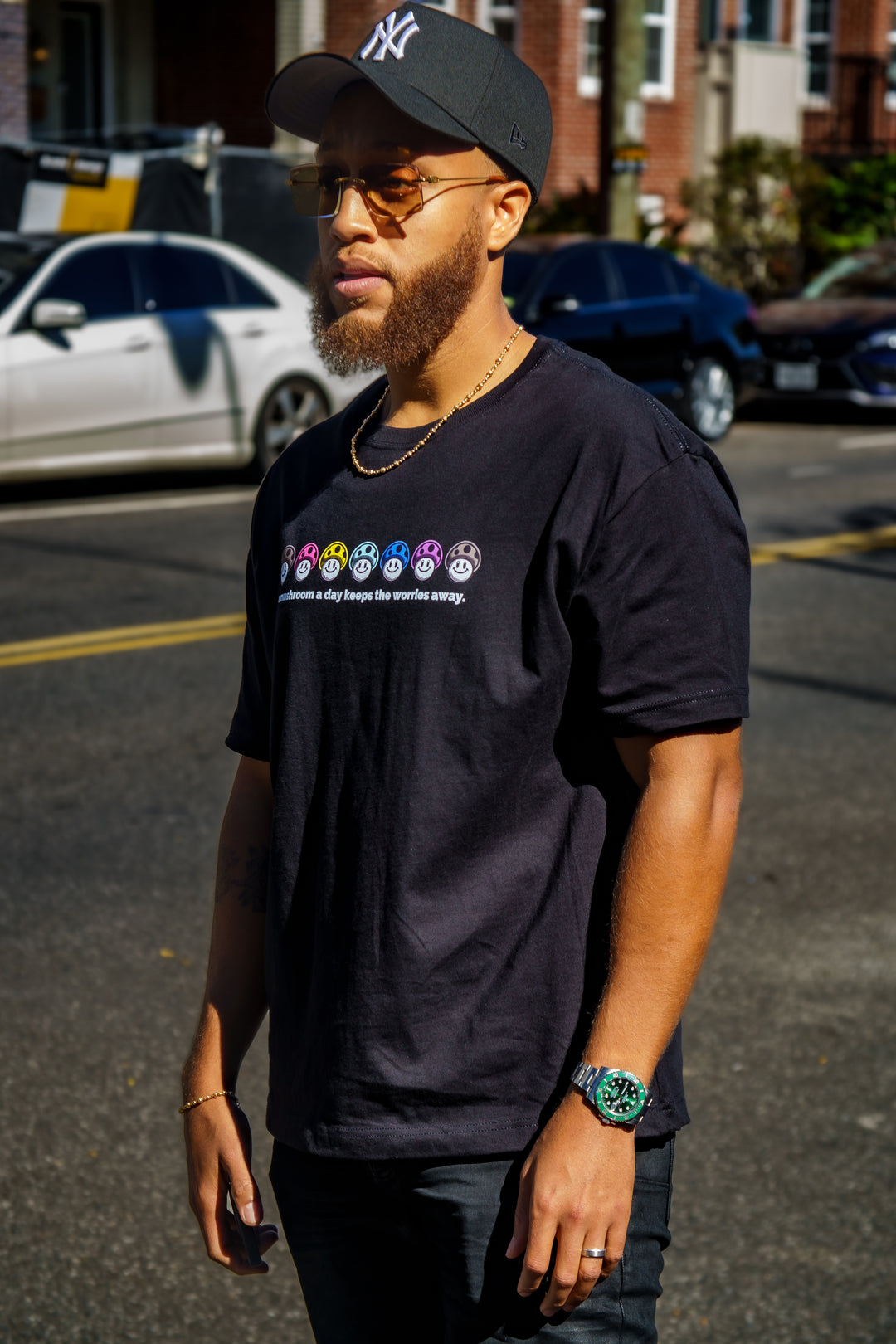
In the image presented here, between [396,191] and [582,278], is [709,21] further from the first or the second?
[396,191]

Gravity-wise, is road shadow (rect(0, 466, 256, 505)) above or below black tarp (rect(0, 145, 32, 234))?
below

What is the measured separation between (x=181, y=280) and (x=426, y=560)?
36.6 ft

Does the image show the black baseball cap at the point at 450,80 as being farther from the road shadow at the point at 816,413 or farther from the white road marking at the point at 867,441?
the road shadow at the point at 816,413

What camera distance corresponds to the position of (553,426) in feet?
5.72

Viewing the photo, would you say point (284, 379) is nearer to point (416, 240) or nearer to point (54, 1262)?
point (54, 1262)

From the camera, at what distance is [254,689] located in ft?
6.69

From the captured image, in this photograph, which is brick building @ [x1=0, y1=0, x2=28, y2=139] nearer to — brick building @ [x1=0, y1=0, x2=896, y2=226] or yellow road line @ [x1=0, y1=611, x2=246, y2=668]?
brick building @ [x1=0, y1=0, x2=896, y2=226]

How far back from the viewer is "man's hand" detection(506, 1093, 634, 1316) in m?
1.63

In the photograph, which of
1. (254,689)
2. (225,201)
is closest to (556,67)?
(225,201)

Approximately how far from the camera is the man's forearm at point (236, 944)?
1.98 m

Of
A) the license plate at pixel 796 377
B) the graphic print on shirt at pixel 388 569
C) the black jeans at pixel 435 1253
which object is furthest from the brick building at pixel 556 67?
the black jeans at pixel 435 1253

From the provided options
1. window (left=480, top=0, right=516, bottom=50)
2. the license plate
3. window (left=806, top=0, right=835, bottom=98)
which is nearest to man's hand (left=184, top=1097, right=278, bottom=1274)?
the license plate

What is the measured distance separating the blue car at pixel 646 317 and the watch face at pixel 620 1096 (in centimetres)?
1235

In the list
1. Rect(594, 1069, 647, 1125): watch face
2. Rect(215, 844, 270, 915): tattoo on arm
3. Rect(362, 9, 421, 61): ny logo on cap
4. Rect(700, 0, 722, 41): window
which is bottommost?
Rect(594, 1069, 647, 1125): watch face
